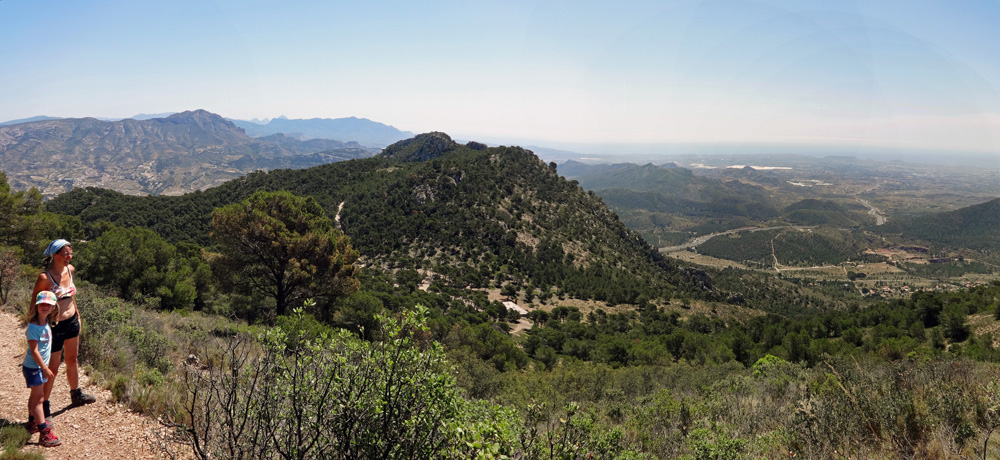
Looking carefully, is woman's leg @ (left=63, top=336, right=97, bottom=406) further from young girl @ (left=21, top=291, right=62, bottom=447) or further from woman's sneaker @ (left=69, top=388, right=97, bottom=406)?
young girl @ (left=21, top=291, right=62, bottom=447)

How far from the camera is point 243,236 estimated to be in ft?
50.2

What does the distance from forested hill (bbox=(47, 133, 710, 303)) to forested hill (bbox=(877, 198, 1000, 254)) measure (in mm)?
153280

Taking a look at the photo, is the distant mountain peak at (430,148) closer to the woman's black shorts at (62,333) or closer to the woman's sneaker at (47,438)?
the woman's black shorts at (62,333)

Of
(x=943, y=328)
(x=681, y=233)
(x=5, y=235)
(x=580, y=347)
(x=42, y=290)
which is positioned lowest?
(x=681, y=233)

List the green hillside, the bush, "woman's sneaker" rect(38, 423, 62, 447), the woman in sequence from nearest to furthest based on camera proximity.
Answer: the bush < "woman's sneaker" rect(38, 423, 62, 447) < the woman < the green hillside

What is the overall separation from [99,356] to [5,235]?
1585 centimetres

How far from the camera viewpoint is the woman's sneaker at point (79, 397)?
5.24 metres

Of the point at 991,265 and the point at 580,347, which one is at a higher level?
the point at 580,347

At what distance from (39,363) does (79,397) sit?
1.16m

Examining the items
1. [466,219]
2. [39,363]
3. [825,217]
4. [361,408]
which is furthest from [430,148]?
[825,217]

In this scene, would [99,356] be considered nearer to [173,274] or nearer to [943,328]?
[173,274]

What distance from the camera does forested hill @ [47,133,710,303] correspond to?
4659 centimetres

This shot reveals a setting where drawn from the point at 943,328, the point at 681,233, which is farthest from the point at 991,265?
the point at 943,328

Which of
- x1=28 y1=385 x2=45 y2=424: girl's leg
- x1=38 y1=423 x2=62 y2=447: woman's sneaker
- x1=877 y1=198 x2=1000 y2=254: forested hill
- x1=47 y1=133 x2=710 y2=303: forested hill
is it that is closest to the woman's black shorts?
x1=28 y1=385 x2=45 y2=424: girl's leg
